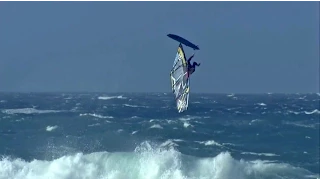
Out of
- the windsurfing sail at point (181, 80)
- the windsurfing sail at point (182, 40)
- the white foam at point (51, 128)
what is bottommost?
the white foam at point (51, 128)

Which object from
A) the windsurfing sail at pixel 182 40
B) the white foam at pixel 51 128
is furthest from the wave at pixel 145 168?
the white foam at pixel 51 128

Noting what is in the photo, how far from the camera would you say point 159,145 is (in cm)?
4581

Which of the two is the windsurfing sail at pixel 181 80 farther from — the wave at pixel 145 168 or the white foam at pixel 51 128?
the white foam at pixel 51 128

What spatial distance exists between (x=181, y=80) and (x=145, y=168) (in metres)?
11.1

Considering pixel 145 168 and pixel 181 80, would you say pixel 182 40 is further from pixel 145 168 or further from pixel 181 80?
pixel 145 168

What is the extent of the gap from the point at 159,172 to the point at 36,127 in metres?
28.8

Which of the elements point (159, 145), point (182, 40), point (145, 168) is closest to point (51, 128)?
point (159, 145)

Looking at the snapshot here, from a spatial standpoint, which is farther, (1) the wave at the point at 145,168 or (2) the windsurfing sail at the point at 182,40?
(1) the wave at the point at 145,168

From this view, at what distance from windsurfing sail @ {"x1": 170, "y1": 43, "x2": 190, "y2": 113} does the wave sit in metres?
8.68

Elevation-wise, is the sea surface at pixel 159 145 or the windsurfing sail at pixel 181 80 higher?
the windsurfing sail at pixel 181 80

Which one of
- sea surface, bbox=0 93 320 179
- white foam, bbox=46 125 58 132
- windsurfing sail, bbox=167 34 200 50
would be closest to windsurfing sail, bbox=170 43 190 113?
windsurfing sail, bbox=167 34 200 50

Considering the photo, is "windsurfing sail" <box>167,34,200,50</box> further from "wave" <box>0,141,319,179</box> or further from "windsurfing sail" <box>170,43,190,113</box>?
"wave" <box>0,141,319,179</box>

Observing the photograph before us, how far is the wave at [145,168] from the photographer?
33812 mm

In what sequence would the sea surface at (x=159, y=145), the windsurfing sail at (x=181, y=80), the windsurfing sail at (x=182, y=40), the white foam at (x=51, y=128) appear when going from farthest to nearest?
the white foam at (x=51, y=128)
the sea surface at (x=159, y=145)
the windsurfing sail at (x=181, y=80)
the windsurfing sail at (x=182, y=40)
